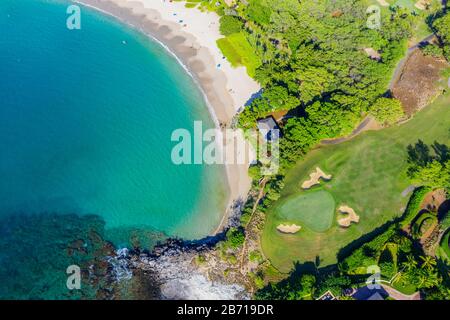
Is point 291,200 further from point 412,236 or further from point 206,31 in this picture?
point 206,31

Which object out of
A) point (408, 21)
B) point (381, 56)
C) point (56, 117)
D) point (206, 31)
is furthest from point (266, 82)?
point (56, 117)

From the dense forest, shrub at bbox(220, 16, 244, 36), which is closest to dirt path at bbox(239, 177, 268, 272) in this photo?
the dense forest

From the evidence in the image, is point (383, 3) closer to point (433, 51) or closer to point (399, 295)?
point (433, 51)

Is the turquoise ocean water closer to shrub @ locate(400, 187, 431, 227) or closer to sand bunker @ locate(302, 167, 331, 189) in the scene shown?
→ sand bunker @ locate(302, 167, 331, 189)

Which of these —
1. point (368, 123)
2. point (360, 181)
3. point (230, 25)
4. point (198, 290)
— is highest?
point (230, 25)

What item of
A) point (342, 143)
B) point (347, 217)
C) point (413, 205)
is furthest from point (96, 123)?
point (413, 205)

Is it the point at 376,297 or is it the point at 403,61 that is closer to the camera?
the point at 376,297

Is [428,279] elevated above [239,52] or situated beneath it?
situated beneath
